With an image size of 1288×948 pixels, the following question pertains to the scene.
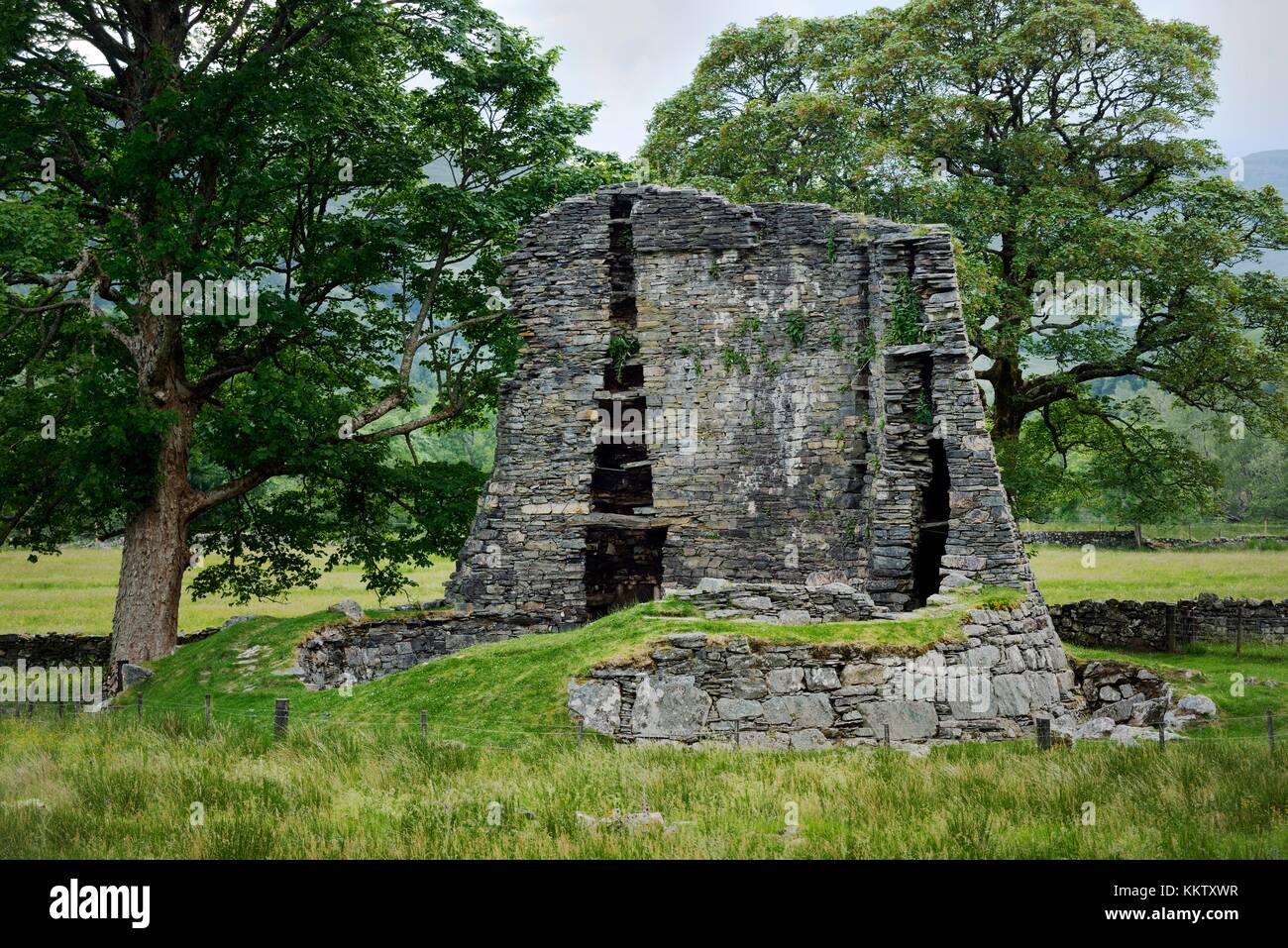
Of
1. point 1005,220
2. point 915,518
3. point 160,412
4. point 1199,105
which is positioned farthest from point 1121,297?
point 160,412

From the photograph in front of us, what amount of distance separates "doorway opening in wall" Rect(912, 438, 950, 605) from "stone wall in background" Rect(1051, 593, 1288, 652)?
9074 millimetres

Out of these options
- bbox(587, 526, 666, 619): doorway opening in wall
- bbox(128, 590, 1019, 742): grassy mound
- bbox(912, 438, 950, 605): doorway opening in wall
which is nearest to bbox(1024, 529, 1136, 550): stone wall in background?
bbox(587, 526, 666, 619): doorway opening in wall

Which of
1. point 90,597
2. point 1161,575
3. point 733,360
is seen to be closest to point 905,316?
point 733,360

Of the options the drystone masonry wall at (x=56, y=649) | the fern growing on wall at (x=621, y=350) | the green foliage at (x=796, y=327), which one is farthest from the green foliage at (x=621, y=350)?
the drystone masonry wall at (x=56, y=649)

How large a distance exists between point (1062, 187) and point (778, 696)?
17254 millimetres

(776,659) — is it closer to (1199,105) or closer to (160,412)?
(160,412)

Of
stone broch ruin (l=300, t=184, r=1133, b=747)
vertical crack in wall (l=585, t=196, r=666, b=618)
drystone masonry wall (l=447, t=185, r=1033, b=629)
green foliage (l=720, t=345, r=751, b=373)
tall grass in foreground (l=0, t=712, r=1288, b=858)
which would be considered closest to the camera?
tall grass in foreground (l=0, t=712, r=1288, b=858)

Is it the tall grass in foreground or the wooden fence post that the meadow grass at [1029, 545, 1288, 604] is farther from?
the wooden fence post

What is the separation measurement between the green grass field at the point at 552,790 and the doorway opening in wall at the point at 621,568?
24.6 feet

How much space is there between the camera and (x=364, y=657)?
1936 cm

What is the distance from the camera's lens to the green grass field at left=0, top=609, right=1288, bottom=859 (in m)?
9.07

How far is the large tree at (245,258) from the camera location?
65.8 ft

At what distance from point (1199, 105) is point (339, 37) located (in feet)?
63.5

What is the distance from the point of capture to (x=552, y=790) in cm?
1060
